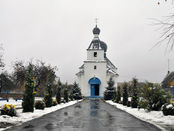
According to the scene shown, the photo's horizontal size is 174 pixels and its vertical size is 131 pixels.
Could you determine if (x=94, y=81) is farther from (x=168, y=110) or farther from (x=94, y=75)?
(x=168, y=110)

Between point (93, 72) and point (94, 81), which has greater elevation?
point (93, 72)

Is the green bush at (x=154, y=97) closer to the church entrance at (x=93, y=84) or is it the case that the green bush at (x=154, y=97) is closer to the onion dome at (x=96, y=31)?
the church entrance at (x=93, y=84)

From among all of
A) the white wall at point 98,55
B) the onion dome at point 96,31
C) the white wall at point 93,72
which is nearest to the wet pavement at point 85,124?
the white wall at point 93,72

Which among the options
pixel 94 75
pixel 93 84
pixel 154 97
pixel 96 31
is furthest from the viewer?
pixel 96 31

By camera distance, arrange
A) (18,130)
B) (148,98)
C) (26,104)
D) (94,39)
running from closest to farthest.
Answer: (18,130)
(26,104)
(148,98)
(94,39)

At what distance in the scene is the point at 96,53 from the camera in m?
51.2

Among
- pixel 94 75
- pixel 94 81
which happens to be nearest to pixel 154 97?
pixel 94 81

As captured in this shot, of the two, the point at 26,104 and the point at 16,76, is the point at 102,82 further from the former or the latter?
the point at 26,104

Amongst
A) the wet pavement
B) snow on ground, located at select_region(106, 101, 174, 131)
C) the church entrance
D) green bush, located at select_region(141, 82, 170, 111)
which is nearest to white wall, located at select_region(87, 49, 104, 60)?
the church entrance

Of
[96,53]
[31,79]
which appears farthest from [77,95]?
[31,79]

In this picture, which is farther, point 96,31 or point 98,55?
point 96,31

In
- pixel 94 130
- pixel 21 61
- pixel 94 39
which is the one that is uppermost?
pixel 94 39

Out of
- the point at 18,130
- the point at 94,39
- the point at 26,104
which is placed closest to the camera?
the point at 18,130

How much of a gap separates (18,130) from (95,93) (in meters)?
43.3
